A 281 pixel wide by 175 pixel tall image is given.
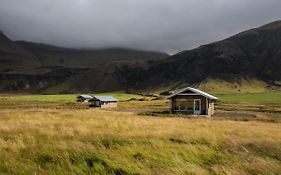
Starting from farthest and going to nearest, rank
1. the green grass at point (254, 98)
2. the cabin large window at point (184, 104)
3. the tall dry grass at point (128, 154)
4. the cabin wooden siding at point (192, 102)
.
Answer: the green grass at point (254, 98), the cabin large window at point (184, 104), the cabin wooden siding at point (192, 102), the tall dry grass at point (128, 154)

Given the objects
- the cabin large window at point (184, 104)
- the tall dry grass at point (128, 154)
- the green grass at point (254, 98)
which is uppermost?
the tall dry grass at point (128, 154)

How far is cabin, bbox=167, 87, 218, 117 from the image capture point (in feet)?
199

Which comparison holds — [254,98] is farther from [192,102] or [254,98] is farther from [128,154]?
[128,154]

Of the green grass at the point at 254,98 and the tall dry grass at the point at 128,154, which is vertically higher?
the tall dry grass at the point at 128,154

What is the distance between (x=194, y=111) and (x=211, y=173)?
170 ft

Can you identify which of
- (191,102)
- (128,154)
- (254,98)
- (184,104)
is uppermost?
(128,154)

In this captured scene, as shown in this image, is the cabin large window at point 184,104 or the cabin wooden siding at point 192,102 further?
the cabin large window at point 184,104

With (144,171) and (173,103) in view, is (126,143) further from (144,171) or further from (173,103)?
(173,103)

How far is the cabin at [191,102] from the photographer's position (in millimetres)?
60531

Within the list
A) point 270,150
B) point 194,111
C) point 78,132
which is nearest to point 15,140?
point 78,132

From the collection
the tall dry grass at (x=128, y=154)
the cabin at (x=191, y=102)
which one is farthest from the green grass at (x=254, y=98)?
the tall dry grass at (x=128, y=154)

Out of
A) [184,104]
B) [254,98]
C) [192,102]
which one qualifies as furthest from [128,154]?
[254,98]

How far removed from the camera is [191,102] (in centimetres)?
6194

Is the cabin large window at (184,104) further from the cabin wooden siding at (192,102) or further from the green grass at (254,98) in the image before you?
the green grass at (254,98)
